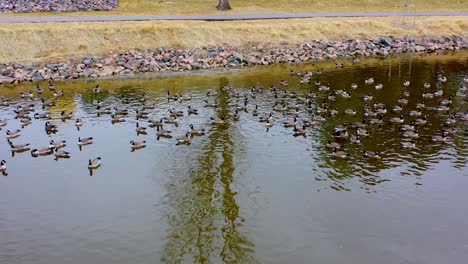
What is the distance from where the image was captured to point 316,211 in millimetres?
22047

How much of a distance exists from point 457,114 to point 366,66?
59.7ft

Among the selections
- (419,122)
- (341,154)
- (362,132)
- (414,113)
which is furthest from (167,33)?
(341,154)

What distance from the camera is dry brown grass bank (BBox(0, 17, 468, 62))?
Answer: 52.1 meters

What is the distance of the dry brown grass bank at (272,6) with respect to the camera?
70.2 m

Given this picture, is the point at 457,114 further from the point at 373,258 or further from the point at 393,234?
the point at 373,258

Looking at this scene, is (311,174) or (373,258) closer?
(373,258)

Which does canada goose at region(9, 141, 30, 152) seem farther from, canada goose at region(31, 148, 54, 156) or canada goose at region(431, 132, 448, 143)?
canada goose at region(431, 132, 448, 143)

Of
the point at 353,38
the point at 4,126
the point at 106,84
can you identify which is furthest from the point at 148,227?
the point at 353,38

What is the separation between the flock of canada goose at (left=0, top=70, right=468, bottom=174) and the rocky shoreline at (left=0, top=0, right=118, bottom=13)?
1096 inches

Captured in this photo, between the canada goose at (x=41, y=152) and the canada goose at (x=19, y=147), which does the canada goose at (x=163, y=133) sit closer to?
the canada goose at (x=41, y=152)

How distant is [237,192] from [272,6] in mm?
54813

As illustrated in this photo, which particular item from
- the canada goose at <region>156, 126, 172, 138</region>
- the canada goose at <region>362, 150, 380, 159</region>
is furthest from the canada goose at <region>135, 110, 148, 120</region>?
the canada goose at <region>362, 150, 380, 159</region>

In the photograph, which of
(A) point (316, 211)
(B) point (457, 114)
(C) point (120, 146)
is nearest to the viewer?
(A) point (316, 211)

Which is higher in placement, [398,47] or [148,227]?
[398,47]
